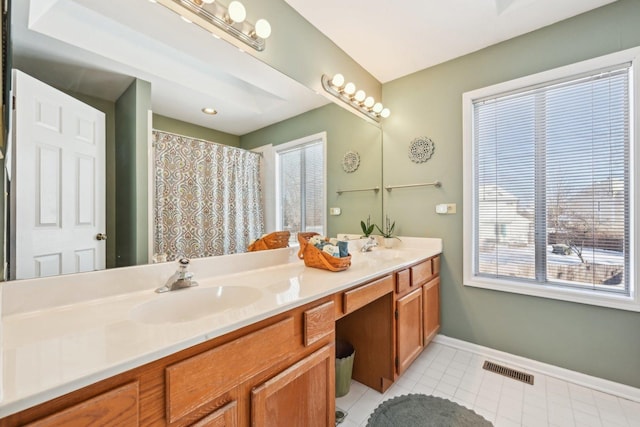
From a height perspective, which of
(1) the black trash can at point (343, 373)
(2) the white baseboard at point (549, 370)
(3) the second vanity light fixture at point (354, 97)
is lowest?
(2) the white baseboard at point (549, 370)

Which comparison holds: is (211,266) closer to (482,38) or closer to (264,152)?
(264,152)

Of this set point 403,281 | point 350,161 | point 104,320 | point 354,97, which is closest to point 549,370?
point 403,281

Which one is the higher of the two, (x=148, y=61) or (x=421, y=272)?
(x=148, y=61)

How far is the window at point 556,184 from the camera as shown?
5.39 ft

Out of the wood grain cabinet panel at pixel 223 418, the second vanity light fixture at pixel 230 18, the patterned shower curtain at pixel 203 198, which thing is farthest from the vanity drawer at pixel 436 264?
the second vanity light fixture at pixel 230 18

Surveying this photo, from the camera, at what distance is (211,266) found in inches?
50.8

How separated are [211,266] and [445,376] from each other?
1706mm

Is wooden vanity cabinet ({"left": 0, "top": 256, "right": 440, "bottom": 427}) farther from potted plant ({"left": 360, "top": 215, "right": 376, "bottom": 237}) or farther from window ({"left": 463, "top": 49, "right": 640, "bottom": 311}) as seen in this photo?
window ({"left": 463, "top": 49, "right": 640, "bottom": 311})

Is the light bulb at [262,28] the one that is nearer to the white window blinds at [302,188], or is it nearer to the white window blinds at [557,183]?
the white window blinds at [302,188]

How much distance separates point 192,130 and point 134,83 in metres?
0.27

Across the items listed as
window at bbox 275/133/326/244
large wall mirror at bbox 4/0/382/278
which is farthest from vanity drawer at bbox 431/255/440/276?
large wall mirror at bbox 4/0/382/278

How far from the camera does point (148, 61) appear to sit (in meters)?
1.11

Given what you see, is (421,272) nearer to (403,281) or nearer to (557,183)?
(403,281)

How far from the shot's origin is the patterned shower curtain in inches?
45.8
